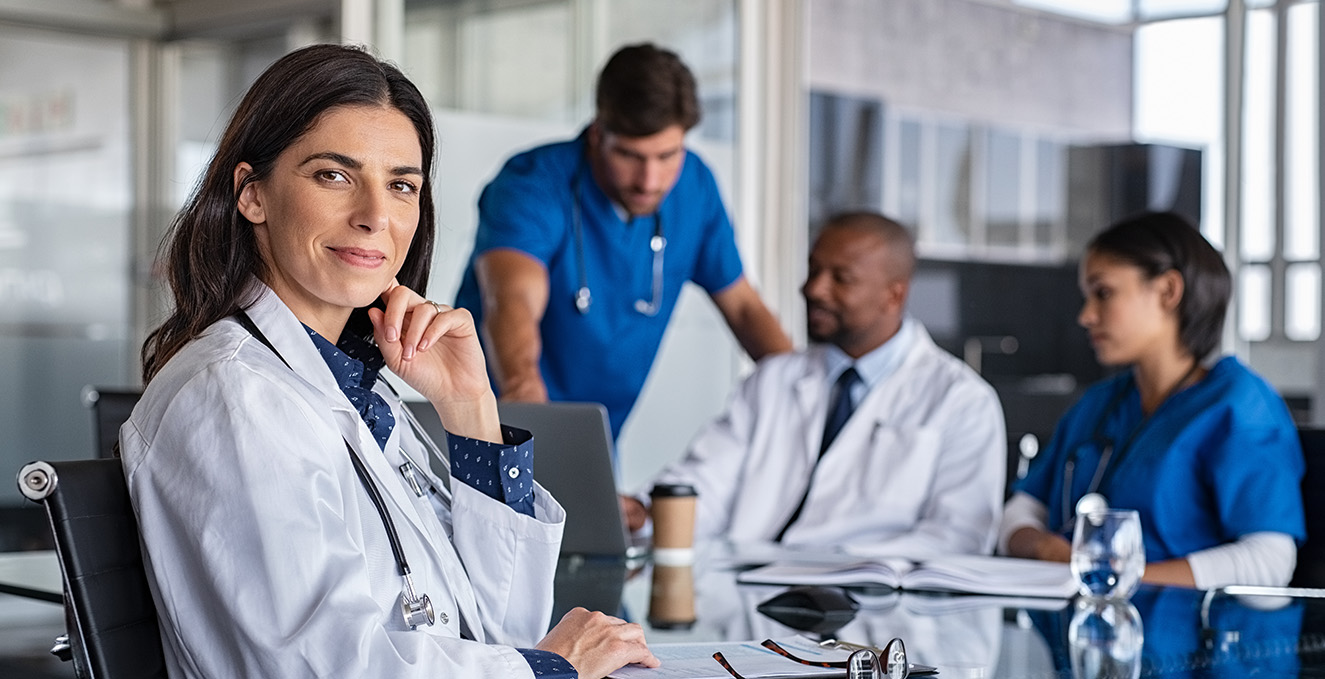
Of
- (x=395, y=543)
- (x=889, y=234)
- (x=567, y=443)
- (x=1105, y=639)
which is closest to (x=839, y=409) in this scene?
(x=889, y=234)

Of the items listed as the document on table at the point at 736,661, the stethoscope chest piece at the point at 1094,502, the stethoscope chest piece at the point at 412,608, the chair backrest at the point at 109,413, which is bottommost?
the stethoscope chest piece at the point at 1094,502

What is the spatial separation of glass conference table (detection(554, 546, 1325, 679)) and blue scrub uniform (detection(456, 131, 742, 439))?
109 cm

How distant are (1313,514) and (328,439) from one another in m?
1.69

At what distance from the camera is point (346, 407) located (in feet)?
4.00

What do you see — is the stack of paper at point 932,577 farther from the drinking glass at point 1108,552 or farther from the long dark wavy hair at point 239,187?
the long dark wavy hair at point 239,187

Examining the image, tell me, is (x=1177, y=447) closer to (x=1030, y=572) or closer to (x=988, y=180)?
(x=1030, y=572)

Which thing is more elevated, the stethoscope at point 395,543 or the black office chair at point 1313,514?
the stethoscope at point 395,543

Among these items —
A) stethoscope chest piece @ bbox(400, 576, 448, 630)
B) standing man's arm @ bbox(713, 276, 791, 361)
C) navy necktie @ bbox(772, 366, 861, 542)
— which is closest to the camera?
stethoscope chest piece @ bbox(400, 576, 448, 630)

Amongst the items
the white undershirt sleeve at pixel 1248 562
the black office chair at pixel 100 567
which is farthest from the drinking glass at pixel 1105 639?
the black office chair at pixel 100 567

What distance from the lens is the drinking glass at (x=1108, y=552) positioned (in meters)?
1.69

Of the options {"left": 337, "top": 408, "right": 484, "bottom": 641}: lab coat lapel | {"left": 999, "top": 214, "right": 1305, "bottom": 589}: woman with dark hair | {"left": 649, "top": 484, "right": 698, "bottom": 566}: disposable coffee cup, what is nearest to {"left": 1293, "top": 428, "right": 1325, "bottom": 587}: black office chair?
{"left": 999, "top": 214, "right": 1305, "bottom": 589}: woman with dark hair

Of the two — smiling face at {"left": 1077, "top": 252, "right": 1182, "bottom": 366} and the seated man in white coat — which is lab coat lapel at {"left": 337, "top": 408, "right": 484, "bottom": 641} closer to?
the seated man in white coat

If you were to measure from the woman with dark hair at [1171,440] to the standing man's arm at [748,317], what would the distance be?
0.76 m

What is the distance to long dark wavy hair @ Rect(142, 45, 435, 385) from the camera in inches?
49.6
